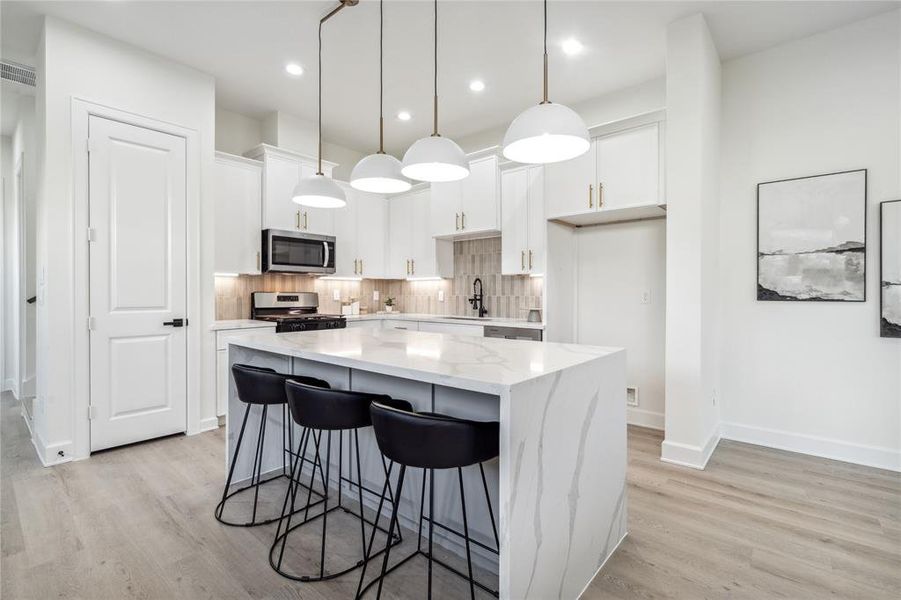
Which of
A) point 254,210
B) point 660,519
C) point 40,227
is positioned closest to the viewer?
point 660,519

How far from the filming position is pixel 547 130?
177cm

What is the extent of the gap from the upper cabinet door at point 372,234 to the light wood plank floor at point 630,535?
2.81 meters

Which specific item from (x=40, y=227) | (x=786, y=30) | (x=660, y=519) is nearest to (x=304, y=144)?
(x=40, y=227)

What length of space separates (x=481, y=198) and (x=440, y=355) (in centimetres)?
297

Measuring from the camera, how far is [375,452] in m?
2.38

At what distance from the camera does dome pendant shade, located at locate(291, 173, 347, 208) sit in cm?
277

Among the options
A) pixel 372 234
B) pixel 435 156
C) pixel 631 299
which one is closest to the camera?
pixel 435 156

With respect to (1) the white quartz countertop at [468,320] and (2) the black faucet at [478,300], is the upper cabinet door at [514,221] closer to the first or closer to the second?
(1) the white quartz countertop at [468,320]

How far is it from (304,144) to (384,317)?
2066mm

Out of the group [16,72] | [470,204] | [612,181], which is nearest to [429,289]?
[470,204]

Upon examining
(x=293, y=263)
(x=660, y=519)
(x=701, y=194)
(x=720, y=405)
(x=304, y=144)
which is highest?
(x=304, y=144)

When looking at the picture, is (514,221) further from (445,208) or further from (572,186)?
(445,208)

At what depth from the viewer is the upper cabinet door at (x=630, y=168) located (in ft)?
11.3

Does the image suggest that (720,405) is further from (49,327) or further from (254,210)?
(49,327)
